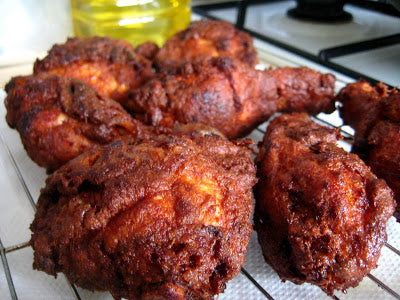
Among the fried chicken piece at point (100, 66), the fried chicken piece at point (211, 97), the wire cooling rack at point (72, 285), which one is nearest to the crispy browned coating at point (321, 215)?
the wire cooling rack at point (72, 285)

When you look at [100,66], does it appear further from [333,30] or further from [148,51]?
[333,30]

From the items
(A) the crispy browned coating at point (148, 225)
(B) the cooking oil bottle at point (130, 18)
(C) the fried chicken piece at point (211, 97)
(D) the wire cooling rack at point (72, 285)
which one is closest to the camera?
(A) the crispy browned coating at point (148, 225)

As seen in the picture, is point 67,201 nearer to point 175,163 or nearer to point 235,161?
point 175,163

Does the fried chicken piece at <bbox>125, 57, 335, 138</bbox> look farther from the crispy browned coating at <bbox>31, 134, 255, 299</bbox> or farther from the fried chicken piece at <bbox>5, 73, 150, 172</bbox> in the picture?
the crispy browned coating at <bbox>31, 134, 255, 299</bbox>

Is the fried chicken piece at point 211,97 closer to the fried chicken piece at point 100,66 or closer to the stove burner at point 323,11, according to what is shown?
the fried chicken piece at point 100,66

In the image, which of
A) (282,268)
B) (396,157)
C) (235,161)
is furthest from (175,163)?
(396,157)

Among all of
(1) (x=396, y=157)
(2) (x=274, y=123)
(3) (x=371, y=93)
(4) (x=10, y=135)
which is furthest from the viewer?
(4) (x=10, y=135)
